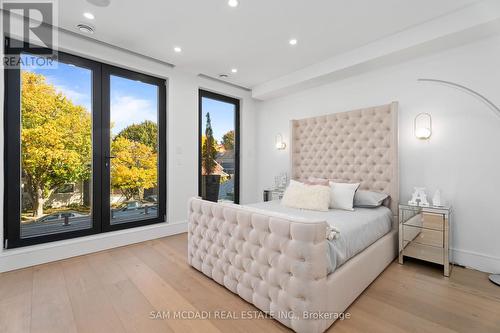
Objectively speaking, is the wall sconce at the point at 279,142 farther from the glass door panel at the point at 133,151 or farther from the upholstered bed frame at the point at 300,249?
the glass door panel at the point at 133,151

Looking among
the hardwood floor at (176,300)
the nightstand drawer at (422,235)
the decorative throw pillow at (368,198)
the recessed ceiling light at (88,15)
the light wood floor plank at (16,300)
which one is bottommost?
the hardwood floor at (176,300)

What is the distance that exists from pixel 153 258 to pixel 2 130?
2107 millimetres

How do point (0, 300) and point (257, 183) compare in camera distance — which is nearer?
point (0, 300)

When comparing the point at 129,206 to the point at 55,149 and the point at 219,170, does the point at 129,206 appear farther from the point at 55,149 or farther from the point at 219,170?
the point at 219,170

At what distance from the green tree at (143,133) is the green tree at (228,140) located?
4.55 feet

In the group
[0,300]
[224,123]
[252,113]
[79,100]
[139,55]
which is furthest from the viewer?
[252,113]

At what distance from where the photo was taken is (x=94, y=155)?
10.00 ft

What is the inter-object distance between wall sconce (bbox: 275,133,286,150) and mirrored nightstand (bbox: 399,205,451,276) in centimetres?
229

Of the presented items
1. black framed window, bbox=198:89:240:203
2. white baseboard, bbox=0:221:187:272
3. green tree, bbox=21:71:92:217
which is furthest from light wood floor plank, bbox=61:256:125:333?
black framed window, bbox=198:89:240:203

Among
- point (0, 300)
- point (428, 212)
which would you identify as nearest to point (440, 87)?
point (428, 212)

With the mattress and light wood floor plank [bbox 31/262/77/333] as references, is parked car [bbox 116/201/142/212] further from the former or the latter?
the mattress

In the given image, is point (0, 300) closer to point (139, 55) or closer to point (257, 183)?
point (139, 55)

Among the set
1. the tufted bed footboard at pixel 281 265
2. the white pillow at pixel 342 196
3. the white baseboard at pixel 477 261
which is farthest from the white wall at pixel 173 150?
the white baseboard at pixel 477 261

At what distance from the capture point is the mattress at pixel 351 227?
1.72m
